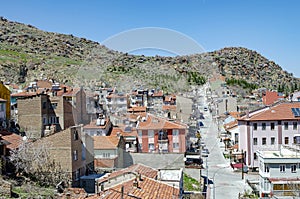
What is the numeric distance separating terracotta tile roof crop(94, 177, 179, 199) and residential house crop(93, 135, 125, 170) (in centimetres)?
243

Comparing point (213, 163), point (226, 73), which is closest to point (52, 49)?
point (226, 73)

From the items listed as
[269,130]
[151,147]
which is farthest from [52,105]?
[269,130]

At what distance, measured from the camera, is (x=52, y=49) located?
1576 inches

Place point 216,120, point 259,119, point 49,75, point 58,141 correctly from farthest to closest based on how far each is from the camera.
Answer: point 49,75 → point 216,120 → point 259,119 → point 58,141

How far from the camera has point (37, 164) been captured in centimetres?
539

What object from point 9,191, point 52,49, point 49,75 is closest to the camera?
point 9,191

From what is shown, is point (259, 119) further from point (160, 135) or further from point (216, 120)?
point (216, 120)

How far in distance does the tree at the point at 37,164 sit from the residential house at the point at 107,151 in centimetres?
89

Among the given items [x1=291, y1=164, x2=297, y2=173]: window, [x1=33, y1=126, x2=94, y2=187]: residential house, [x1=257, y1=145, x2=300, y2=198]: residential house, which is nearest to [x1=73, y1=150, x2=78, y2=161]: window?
[x1=33, y1=126, x2=94, y2=187]: residential house

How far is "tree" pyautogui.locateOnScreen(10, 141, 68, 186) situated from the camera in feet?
17.1

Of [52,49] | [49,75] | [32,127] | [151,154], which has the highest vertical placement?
[52,49]

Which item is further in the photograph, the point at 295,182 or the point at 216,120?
the point at 216,120

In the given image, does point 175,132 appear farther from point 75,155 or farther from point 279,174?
point 279,174

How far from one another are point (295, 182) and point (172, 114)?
8.90ft
